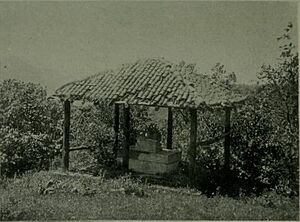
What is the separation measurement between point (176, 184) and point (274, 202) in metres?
2.27

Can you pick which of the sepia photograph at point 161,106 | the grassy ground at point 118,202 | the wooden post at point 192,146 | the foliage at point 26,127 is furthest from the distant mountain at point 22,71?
the wooden post at point 192,146

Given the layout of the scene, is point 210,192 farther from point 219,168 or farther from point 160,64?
point 160,64

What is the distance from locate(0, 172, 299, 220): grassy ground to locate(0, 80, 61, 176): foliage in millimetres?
1556

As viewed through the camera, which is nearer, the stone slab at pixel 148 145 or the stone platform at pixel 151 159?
the stone platform at pixel 151 159

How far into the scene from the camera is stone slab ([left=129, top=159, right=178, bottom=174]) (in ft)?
41.4

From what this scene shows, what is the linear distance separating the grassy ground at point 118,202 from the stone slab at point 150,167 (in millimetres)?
888

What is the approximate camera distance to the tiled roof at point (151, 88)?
11.2 m

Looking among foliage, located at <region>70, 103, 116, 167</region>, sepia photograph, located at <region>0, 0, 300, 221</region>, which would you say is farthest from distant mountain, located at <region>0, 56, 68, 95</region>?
foliage, located at <region>70, 103, 116, 167</region>

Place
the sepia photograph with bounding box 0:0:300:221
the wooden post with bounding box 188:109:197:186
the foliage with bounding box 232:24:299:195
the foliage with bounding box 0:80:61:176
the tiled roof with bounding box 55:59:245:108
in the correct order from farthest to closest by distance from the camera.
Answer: the foliage with bounding box 0:80:61:176 < the wooden post with bounding box 188:109:197:186 < the tiled roof with bounding box 55:59:245:108 < the foliage with bounding box 232:24:299:195 < the sepia photograph with bounding box 0:0:300:221

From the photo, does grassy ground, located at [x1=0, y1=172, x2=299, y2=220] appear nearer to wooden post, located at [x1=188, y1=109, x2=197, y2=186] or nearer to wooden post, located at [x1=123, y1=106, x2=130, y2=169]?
wooden post, located at [x1=188, y1=109, x2=197, y2=186]

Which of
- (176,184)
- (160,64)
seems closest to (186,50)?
(160,64)

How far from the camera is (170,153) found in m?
12.9

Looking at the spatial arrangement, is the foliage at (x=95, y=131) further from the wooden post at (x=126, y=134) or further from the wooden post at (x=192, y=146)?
the wooden post at (x=192, y=146)

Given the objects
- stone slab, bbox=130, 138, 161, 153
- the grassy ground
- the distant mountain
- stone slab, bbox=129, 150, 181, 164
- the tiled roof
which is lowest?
the grassy ground
